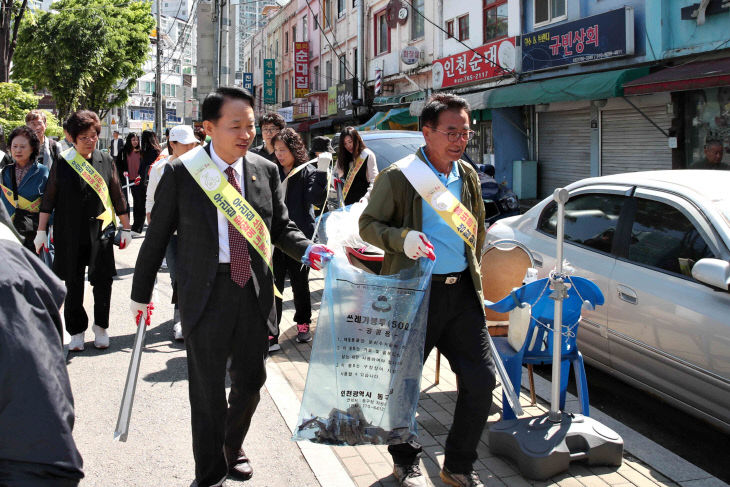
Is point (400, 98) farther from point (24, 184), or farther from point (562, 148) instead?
point (24, 184)

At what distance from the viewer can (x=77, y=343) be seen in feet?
19.2

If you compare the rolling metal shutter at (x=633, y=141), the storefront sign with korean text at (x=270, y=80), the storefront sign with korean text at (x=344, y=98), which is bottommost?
the rolling metal shutter at (x=633, y=141)

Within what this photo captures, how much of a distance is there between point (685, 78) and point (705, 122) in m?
1.97

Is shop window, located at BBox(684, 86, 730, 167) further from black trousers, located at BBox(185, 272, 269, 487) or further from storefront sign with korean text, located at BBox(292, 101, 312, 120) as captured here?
storefront sign with korean text, located at BBox(292, 101, 312, 120)

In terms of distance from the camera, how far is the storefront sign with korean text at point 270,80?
43500mm

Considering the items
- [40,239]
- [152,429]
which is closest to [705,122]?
[40,239]

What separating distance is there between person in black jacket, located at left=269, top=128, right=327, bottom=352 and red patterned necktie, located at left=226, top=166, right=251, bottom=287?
2.85 metres

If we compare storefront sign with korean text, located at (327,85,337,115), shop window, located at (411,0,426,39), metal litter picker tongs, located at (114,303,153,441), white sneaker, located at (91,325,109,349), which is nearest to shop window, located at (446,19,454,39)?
shop window, located at (411,0,426,39)

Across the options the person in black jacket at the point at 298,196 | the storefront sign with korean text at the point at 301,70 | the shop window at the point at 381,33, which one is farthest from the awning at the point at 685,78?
the storefront sign with korean text at the point at 301,70

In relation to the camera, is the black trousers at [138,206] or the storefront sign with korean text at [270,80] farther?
the storefront sign with korean text at [270,80]

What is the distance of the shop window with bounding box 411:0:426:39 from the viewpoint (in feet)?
80.7

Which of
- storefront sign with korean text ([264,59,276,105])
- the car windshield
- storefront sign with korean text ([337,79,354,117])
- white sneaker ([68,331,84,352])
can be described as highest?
storefront sign with korean text ([264,59,276,105])

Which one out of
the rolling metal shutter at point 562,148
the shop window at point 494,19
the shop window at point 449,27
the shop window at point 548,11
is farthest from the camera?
the shop window at point 449,27

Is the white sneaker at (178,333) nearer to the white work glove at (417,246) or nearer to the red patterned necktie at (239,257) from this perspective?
the red patterned necktie at (239,257)
